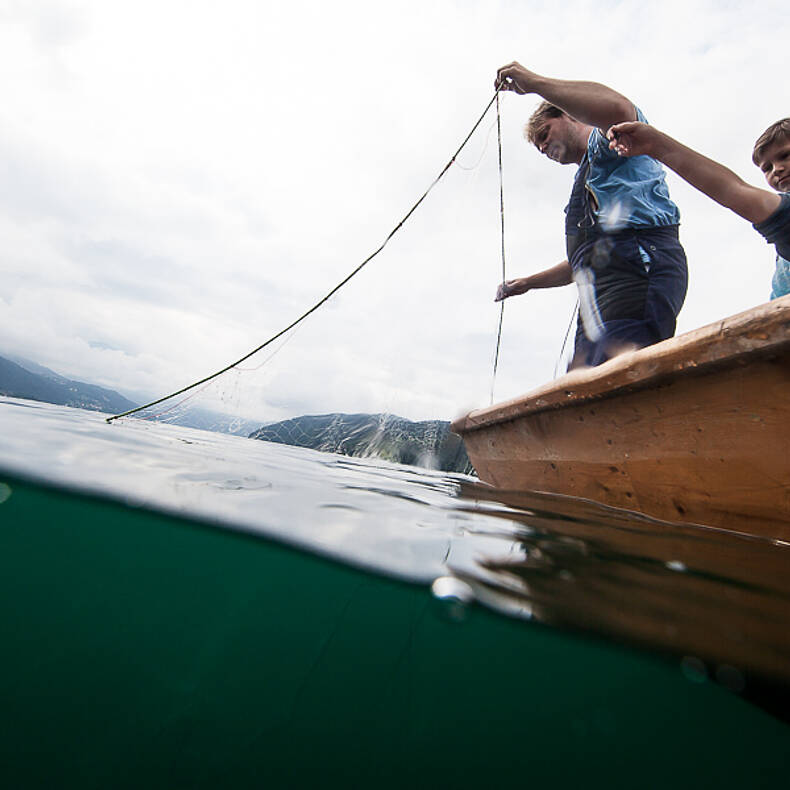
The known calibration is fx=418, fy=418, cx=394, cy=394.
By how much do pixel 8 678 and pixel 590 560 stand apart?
1.52m

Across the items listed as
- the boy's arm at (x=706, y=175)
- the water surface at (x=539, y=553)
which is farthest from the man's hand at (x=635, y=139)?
the water surface at (x=539, y=553)

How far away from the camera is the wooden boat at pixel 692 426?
57.5 inches

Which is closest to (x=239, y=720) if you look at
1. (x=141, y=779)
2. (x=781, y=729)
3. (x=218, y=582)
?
(x=141, y=779)

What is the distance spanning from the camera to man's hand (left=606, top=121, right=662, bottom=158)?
76.2 inches

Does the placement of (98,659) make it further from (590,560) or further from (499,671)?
(590,560)

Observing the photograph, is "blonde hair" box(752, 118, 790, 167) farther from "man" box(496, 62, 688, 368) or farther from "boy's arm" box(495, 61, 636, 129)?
"boy's arm" box(495, 61, 636, 129)

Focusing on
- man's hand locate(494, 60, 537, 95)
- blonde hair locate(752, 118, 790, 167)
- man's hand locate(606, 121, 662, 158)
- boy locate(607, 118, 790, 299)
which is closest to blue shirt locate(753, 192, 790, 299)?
boy locate(607, 118, 790, 299)

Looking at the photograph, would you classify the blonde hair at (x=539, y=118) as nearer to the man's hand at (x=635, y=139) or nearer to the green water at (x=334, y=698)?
the man's hand at (x=635, y=139)

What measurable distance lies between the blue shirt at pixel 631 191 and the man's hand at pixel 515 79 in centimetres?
57

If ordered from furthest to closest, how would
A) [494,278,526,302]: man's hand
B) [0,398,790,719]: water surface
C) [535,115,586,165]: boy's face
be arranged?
[494,278,526,302]: man's hand
[535,115,586,165]: boy's face
[0,398,790,719]: water surface

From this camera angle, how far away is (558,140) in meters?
3.43

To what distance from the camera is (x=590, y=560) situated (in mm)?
1266

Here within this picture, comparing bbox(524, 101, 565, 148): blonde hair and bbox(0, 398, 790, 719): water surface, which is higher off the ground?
bbox(524, 101, 565, 148): blonde hair

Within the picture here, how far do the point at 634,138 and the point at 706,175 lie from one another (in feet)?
1.22
